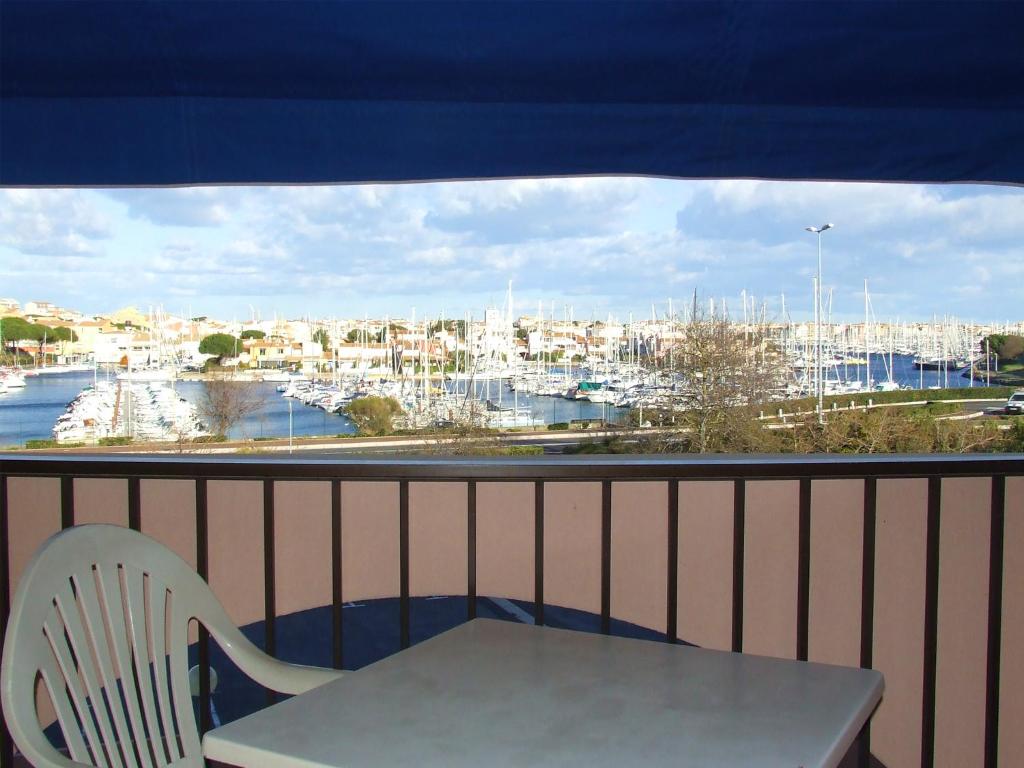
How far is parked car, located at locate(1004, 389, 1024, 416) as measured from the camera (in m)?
8.40

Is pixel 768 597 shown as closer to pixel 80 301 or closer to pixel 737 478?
pixel 737 478

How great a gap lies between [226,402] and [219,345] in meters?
1.73

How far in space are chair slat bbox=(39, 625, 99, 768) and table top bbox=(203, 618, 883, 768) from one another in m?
0.42

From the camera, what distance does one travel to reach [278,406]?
28.7 ft

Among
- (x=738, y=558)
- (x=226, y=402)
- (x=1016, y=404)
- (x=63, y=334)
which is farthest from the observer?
(x=226, y=402)

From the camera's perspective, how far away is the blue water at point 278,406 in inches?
228

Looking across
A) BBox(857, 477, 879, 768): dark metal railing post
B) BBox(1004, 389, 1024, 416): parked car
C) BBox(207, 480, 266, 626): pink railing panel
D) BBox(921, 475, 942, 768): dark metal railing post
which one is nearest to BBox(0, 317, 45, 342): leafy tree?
BBox(207, 480, 266, 626): pink railing panel

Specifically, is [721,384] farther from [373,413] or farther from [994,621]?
[994,621]

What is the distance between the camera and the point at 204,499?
7.63 feet

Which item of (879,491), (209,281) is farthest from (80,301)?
(879,491)

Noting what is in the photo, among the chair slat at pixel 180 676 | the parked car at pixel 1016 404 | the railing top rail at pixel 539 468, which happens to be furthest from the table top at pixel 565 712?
the parked car at pixel 1016 404

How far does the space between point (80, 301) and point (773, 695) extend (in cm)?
816

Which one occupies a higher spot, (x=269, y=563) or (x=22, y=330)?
(x=22, y=330)

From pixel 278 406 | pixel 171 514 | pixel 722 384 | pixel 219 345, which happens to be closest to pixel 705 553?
pixel 171 514
